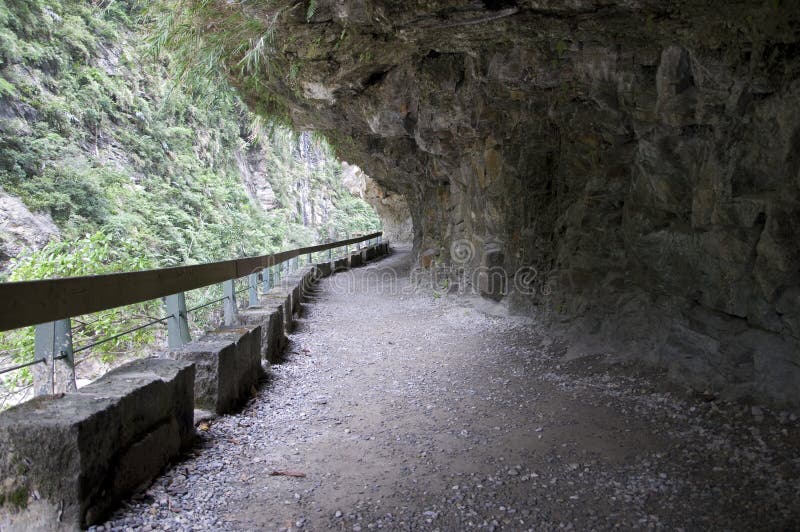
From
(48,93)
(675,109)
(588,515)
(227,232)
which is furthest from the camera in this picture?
(227,232)

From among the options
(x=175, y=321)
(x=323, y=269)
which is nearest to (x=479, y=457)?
(x=175, y=321)

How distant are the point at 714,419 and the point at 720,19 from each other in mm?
2692

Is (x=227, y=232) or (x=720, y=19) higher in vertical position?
(x=720, y=19)

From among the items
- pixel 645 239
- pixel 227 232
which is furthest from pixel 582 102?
pixel 227 232

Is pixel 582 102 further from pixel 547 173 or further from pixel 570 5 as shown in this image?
pixel 570 5

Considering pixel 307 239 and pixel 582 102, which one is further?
pixel 307 239

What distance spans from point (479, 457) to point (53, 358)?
91.8 inches

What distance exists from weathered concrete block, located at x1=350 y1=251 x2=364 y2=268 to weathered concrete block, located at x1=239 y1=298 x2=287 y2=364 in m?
11.0

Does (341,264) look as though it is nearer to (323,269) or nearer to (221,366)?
(323,269)

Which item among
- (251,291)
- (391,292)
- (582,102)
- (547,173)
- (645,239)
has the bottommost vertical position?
(391,292)

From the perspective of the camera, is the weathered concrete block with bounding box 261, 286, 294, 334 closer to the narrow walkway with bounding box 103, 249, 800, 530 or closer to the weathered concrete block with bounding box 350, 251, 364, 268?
the narrow walkway with bounding box 103, 249, 800, 530

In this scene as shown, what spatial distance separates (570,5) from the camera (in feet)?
12.1

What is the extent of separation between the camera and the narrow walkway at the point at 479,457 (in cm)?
241

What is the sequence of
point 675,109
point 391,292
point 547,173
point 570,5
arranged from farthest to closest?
point 391,292 → point 547,173 → point 675,109 → point 570,5
